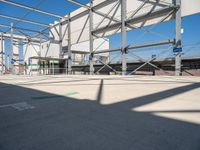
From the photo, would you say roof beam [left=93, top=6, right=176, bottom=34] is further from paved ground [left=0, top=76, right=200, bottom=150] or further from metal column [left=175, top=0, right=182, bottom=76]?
paved ground [left=0, top=76, right=200, bottom=150]

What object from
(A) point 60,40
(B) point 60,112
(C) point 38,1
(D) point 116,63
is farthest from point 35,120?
(A) point 60,40

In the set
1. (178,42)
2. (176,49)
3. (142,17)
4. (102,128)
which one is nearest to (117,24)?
(142,17)

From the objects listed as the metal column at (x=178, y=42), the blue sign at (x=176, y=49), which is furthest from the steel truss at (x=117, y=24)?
the blue sign at (x=176, y=49)

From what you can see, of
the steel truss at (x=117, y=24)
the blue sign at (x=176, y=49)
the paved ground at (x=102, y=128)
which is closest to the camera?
the paved ground at (x=102, y=128)

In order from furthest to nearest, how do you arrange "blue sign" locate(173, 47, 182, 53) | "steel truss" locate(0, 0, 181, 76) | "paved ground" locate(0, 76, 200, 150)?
"steel truss" locate(0, 0, 181, 76) < "blue sign" locate(173, 47, 182, 53) < "paved ground" locate(0, 76, 200, 150)

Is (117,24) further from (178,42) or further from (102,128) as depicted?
(102,128)

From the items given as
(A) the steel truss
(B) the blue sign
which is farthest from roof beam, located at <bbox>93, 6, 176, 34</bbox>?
(B) the blue sign

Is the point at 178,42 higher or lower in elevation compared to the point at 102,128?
higher

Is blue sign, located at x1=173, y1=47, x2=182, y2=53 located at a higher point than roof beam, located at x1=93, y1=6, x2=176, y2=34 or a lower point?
lower

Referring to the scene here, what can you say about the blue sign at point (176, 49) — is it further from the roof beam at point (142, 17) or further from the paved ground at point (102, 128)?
the paved ground at point (102, 128)

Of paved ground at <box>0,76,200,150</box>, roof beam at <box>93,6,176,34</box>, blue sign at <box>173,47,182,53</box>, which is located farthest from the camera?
roof beam at <box>93,6,176,34</box>

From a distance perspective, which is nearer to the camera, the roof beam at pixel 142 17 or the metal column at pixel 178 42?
the metal column at pixel 178 42

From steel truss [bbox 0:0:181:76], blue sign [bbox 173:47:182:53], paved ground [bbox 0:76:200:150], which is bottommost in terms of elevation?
paved ground [bbox 0:76:200:150]

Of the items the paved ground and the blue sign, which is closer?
the paved ground
